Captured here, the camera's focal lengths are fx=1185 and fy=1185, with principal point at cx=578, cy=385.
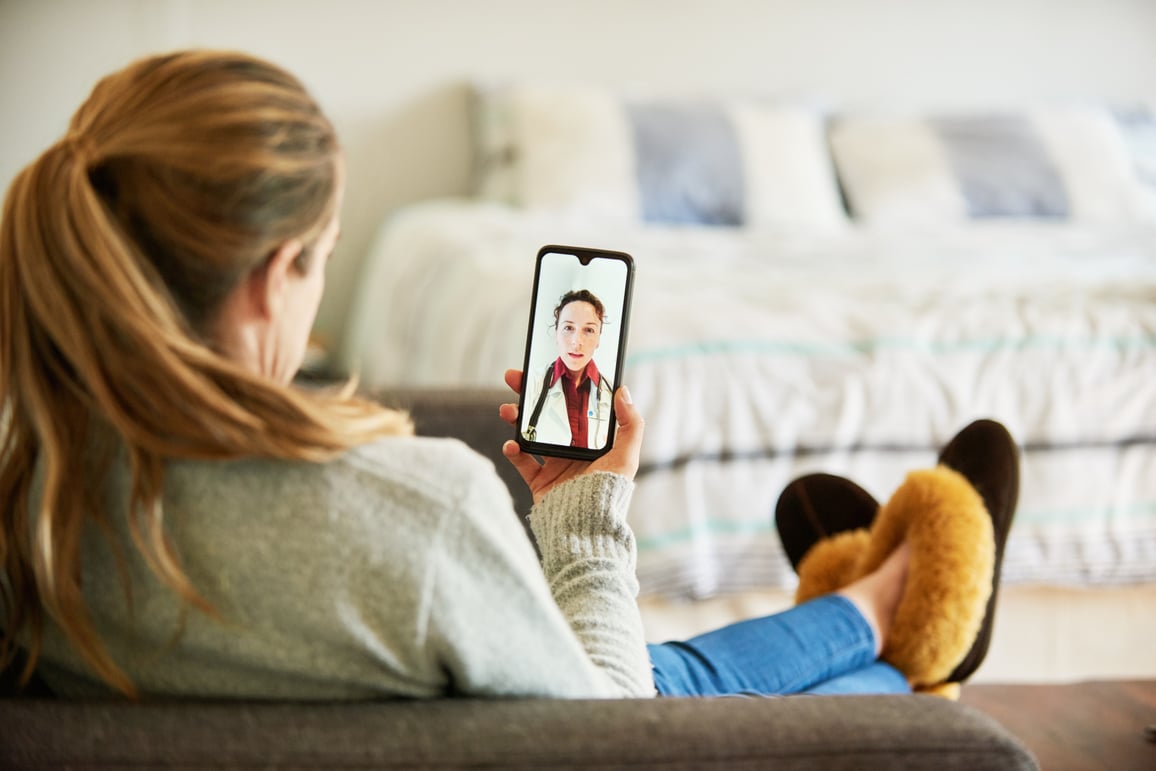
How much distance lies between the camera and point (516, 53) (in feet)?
11.1

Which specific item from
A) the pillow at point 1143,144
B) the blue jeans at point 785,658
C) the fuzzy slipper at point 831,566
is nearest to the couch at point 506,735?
the blue jeans at point 785,658

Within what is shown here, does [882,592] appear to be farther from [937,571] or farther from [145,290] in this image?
[145,290]

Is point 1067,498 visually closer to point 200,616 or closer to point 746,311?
point 746,311

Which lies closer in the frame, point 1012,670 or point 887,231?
point 1012,670

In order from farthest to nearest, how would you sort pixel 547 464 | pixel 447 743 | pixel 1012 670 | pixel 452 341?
pixel 452 341, pixel 1012 670, pixel 547 464, pixel 447 743

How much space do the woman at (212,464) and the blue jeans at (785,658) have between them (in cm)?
36

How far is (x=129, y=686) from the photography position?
620 millimetres

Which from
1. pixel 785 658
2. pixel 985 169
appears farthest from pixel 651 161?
pixel 785 658

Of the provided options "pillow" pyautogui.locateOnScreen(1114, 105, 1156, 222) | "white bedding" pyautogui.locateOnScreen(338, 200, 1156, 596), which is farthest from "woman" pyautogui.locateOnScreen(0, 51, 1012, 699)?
"pillow" pyautogui.locateOnScreen(1114, 105, 1156, 222)

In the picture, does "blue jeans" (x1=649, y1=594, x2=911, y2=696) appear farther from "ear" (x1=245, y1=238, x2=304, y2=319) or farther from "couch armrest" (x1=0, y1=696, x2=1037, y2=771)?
"ear" (x1=245, y1=238, x2=304, y2=319)

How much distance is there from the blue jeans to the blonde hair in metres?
0.47

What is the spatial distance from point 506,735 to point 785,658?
1.75 ft

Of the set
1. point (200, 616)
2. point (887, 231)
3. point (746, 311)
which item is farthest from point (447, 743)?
point (887, 231)

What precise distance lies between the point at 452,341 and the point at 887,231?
133 centimetres
